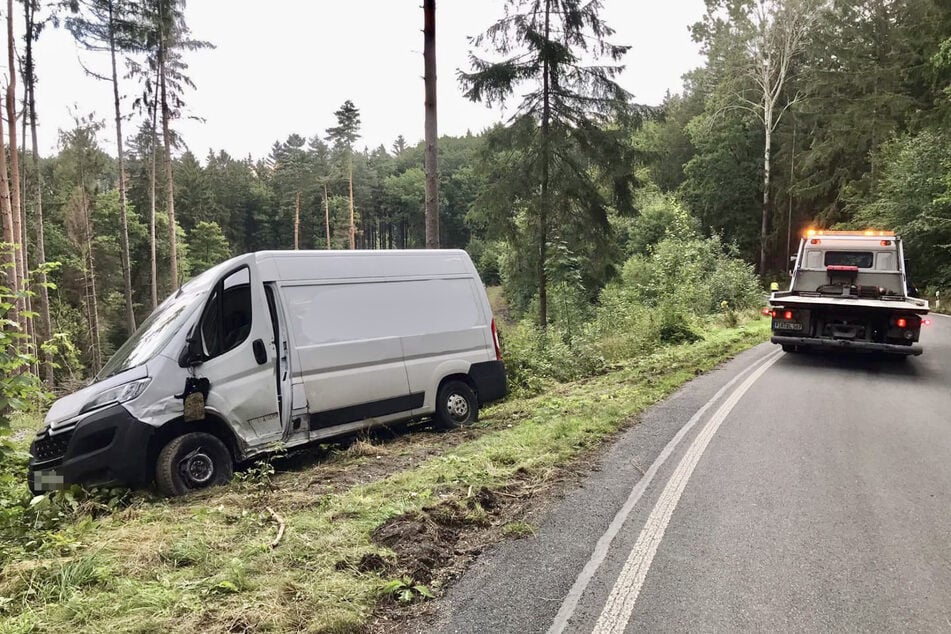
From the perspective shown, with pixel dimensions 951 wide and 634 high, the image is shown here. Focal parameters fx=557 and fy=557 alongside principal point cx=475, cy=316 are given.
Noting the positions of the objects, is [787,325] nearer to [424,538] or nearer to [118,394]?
[424,538]

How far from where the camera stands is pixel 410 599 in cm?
307

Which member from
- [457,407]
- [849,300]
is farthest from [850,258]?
[457,407]

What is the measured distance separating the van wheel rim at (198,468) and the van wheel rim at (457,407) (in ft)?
10.1

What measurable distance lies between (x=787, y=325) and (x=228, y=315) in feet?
33.1

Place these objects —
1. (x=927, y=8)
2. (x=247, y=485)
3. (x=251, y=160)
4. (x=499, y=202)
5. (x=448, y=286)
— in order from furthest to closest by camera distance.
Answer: (x=251, y=160) → (x=927, y=8) → (x=499, y=202) → (x=448, y=286) → (x=247, y=485)

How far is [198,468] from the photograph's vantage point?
5215 millimetres

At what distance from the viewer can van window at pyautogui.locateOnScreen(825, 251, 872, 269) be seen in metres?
11.9

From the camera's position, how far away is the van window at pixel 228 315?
5543 millimetres

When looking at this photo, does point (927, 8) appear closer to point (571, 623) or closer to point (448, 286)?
point (448, 286)

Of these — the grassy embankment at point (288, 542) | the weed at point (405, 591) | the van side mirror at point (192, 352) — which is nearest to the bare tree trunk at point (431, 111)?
the grassy embankment at point (288, 542)

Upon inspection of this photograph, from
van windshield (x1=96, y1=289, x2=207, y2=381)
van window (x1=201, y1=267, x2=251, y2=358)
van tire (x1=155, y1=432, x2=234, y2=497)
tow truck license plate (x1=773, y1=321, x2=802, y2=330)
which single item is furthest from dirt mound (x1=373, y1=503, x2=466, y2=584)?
tow truck license plate (x1=773, y1=321, x2=802, y2=330)

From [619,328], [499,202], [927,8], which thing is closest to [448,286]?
[499,202]

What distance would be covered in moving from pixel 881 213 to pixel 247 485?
3080cm

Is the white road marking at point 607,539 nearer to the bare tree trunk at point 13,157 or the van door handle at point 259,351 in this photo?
the van door handle at point 259,351
